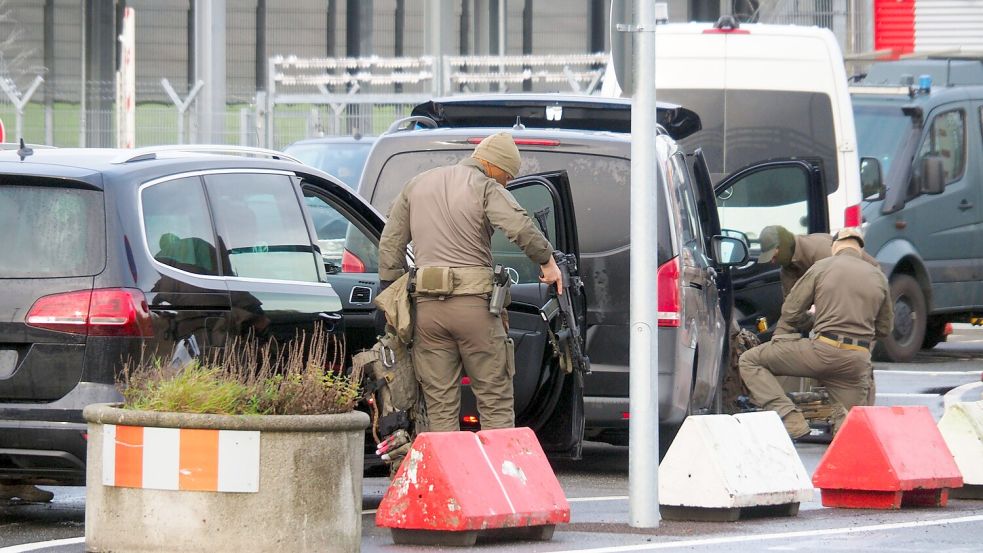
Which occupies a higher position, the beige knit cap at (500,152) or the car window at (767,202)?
the beige knit cap at (500,152)

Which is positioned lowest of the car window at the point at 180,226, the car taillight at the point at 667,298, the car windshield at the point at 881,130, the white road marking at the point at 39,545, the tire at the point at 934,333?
the tire at the point at 934,333

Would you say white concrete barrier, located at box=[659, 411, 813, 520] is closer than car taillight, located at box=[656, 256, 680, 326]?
Yes

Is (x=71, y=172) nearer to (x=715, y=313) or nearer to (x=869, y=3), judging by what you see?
(x=715, y=313)

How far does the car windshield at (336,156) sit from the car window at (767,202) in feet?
12.8

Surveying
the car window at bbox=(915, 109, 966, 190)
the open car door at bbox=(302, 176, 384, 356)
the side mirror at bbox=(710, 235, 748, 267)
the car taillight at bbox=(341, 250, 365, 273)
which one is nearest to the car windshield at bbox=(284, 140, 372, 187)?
the car window at bbox=(915, 109, 966, 190)

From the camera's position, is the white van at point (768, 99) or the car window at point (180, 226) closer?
the car window at point (180, 226)

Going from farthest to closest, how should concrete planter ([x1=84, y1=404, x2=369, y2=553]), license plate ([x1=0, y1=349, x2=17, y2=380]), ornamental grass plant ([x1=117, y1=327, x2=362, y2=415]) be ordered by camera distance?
1. license plate ([x1=0, y1=349, x2=17, y2=380])
2. ornamental grass plant ([x1=117, y1=327, x2=362, y2=415])
3. concrete planter ([x1=84, y1=404, x2=369, y2=553])

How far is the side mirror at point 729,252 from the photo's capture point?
10.7m

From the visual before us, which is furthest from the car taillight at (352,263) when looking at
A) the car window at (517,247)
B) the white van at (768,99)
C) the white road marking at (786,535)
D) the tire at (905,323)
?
the tire at (905,323)

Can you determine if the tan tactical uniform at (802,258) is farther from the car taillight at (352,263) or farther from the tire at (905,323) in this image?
the tire at (905,323)

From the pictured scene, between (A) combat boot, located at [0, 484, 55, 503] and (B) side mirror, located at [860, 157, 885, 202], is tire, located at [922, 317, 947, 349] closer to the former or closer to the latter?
(B) side mirror, located at [860, 157, 885, 202]

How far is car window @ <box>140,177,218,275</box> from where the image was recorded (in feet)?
23.6

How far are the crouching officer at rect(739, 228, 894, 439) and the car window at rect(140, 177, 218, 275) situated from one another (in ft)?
15.4

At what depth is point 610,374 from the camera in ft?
30.7
